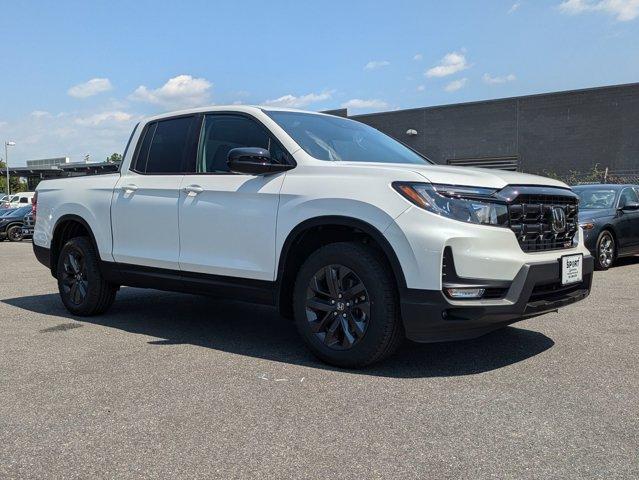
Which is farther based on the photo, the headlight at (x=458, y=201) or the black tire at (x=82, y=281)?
the black tire at (x=82, y=281)

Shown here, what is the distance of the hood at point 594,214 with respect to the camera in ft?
31.9

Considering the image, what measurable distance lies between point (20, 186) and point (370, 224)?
79.5 metres

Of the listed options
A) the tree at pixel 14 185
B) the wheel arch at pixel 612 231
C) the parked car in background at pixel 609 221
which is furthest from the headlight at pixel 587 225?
the tree at pixel 14 185

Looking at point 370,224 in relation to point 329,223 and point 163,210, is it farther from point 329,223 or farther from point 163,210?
point 163,210

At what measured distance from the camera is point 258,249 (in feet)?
14.8

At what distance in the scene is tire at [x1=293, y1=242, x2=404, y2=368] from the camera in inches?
153

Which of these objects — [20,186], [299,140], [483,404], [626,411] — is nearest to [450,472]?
[483,404]

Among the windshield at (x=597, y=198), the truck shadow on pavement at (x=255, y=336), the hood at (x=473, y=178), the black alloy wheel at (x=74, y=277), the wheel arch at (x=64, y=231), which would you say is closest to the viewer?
the hood at (x=473, y=178)

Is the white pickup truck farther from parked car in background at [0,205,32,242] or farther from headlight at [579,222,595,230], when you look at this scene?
parked car in background at [0,205,32,242]

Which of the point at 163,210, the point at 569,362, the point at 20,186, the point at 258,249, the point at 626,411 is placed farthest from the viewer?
the point at 20,186

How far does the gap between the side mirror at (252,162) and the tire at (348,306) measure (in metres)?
0.73

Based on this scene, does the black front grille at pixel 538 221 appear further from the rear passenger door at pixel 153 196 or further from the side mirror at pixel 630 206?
the side mirror at pixel 630 206

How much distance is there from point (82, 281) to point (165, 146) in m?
1.70

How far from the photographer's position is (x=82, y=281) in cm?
611
